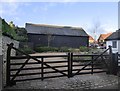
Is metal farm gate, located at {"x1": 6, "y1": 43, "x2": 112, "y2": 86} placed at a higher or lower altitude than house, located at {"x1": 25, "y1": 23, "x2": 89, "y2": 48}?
lower

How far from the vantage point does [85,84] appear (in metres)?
7.28

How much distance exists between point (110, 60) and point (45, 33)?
3006 centimetres

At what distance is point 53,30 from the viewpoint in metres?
42.4

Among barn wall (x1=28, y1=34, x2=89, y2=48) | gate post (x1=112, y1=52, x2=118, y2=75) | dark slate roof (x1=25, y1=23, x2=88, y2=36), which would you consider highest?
dark slate roof (x1=25, y1=23, x2=88, y2=36)

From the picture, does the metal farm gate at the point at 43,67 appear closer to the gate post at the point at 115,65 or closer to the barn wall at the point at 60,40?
the gate post at the point at 115,65

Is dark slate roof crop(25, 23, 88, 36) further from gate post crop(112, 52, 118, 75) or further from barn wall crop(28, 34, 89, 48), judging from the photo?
gate post crop(112, 52, 118, 75)

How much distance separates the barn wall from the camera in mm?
38250

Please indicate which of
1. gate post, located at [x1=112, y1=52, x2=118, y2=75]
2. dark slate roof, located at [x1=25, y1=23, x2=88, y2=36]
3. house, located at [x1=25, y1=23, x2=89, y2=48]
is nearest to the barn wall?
house, located at [x1=25, y1=23, x2=89, y2=48]

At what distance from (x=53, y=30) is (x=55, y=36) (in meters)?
2.67

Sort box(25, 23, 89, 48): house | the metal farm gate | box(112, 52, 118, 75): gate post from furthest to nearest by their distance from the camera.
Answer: box(25, 23, 89, 48): house < box(112, 52, 118, 75): gate post < the metal farm gate

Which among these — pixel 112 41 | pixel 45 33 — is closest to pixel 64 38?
pixel 45 33

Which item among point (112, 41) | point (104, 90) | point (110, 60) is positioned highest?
point (112, 41)

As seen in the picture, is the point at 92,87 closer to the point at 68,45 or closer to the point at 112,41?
the point at 112,41

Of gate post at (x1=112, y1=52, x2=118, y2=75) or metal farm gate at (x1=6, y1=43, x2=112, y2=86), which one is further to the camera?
gate post at (x1=112, y1=52, x2=118, y2=75)
